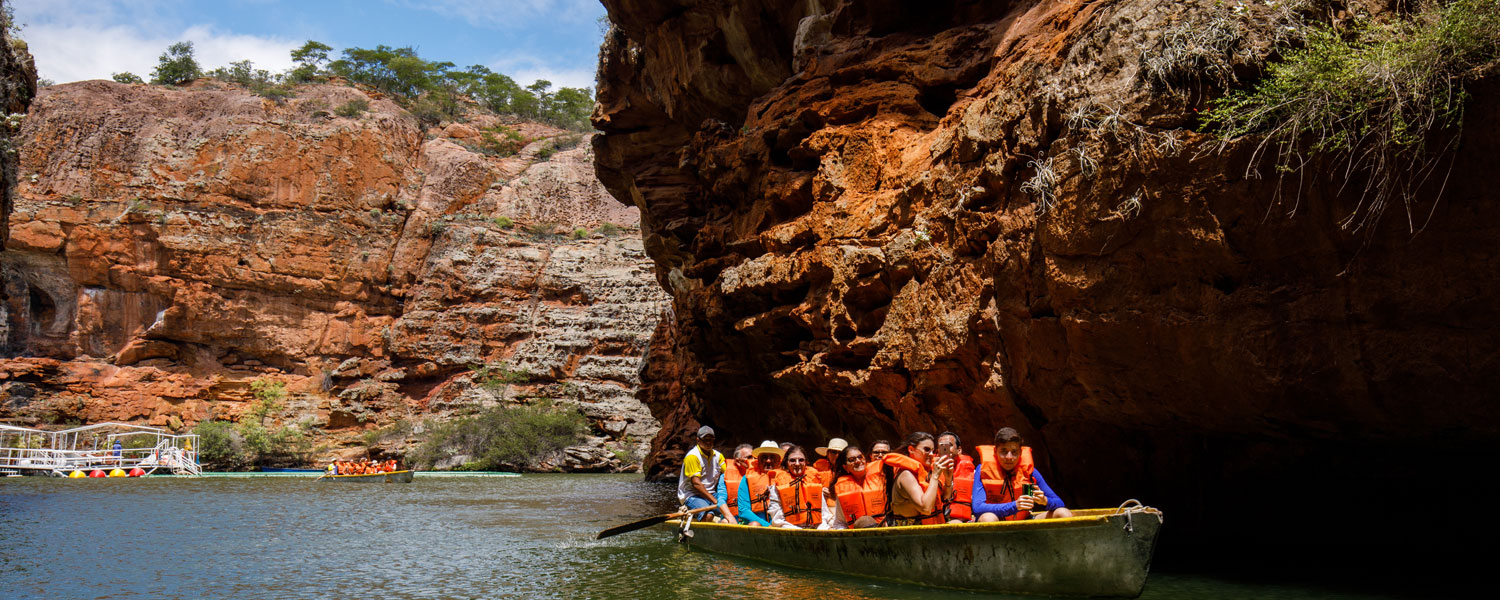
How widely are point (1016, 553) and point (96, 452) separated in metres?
37.8

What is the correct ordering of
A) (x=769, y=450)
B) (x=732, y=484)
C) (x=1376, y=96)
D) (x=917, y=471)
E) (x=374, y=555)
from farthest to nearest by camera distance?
(x=732, y=484)
(x=374, y=555)
(x=769, y=450)
(x=917, y=471)
(x=1376, y=96)

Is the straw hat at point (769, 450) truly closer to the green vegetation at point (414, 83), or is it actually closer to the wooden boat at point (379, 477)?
the wooden boat at point (379, 477)

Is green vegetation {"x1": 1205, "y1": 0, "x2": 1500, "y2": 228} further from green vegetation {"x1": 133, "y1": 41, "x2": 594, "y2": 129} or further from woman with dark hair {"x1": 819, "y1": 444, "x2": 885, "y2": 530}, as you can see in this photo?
green vegetation {"x1": 133, "y1": 41, "x2": 594, "y2": 129}

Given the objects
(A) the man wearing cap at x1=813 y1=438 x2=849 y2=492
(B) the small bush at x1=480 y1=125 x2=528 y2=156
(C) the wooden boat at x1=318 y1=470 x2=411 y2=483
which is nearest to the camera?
(A) the man wearing cap at x1=813 y1=438 x2=849 y2=492

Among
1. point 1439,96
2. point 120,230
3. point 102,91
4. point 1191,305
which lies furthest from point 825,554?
point 102,91

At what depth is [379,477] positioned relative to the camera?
29.1 meters

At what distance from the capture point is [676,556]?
11102 millimetres

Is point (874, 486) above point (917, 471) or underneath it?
underneath

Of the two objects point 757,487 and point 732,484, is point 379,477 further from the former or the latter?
point 757,487

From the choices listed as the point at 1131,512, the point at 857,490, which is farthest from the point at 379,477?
the point at 1131,512

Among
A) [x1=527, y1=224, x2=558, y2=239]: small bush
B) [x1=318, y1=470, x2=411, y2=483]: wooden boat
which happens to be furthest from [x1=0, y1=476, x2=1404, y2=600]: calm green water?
[x1=527, y1=224, x2=558, y2=239]: small bush

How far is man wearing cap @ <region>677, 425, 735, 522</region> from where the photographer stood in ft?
37.8

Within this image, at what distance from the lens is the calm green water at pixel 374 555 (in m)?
8.35

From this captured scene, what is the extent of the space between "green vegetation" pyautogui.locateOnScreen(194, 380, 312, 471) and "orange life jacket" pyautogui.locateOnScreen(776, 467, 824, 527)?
120ft
